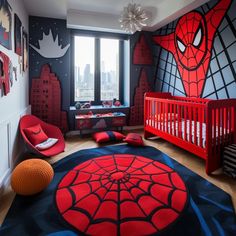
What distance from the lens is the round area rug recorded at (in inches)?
55.3

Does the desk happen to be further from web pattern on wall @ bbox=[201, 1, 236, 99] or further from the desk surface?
web pattern on wall @ bbox=[201, 1, 236, 99]

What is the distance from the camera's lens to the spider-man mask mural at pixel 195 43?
290 cm

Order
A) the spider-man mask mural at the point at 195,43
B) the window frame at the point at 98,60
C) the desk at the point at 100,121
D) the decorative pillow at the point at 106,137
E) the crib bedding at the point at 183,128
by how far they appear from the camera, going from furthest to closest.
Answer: the window frame at the point at 98,60
the desk at the point at 100,121
the decorative pillow at the point at 106,137
the spider-man mask mural at the point at 195,43
the crib bedding at the point at 183,128

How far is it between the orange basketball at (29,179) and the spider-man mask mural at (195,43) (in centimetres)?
280

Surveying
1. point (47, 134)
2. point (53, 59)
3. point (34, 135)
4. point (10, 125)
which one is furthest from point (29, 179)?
point (53, 59)

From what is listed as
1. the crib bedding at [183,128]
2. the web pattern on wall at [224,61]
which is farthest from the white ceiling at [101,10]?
the crib bedding at [183,128]

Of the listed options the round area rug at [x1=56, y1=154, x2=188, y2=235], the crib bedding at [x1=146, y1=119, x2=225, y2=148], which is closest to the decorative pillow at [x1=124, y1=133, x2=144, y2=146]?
the crib bedding at [x1=146, y1=119, x2=225, y2=148]

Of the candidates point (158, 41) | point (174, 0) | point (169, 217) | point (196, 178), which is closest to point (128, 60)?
point (158, 41)

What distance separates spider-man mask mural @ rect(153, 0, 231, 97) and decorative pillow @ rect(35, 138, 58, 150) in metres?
2.53

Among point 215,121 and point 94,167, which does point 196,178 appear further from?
point 94,167

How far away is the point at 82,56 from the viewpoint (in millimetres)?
4199

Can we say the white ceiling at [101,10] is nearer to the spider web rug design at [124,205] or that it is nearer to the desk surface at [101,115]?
the desk surface at [101,115]

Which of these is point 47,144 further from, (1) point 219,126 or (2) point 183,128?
(1) point 219,126

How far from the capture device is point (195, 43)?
3.25 m
